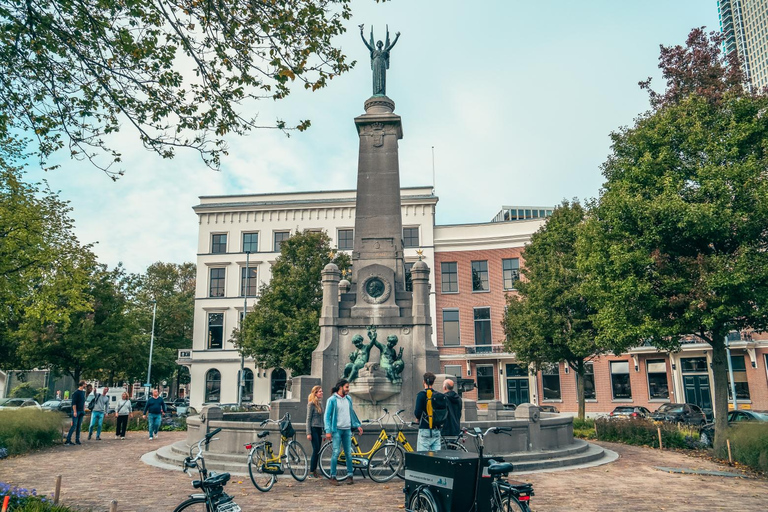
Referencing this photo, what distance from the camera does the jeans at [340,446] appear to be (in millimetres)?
10109

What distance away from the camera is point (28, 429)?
16.3 m

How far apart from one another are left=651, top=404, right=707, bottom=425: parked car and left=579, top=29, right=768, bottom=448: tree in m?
10.8

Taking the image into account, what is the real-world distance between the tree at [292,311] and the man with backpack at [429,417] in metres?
22.3

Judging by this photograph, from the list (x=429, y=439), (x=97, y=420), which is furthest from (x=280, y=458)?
(x=97, y=420)

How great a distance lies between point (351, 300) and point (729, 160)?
1178 cm

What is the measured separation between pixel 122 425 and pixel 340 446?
12442mm

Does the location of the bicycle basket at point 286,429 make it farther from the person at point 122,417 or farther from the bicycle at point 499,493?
the person at point 122,417

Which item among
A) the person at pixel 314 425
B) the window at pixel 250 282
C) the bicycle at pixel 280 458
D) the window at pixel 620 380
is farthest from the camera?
the window at pixel 250 282

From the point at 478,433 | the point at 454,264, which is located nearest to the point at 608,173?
the point at 478,433

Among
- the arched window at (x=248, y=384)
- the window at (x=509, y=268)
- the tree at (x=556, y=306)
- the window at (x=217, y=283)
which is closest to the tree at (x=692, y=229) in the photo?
the tree at (x=556, y=306)

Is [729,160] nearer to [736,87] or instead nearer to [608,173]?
[736,87]

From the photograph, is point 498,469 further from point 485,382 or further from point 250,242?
point 250,242

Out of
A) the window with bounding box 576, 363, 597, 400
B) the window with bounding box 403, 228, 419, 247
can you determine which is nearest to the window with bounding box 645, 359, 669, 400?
the window with bounding box 576, 363, 597, 400

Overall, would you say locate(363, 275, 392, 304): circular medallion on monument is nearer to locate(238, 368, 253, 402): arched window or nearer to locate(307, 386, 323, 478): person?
locate(307, 386, 323, 478): person
